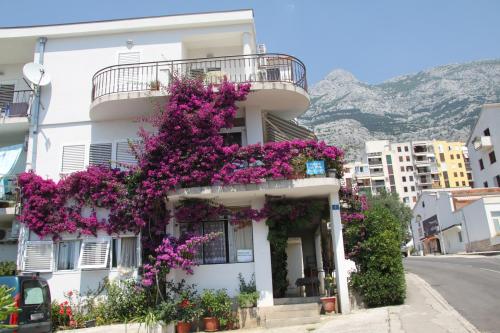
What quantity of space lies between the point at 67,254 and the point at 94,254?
1.20 meters

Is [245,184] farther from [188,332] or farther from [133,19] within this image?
[133,19]

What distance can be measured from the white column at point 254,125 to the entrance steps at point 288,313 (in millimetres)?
5759

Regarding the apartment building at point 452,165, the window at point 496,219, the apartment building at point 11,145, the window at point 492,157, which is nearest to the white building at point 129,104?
the apartment building at point 11,145

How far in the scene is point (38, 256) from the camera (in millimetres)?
14695

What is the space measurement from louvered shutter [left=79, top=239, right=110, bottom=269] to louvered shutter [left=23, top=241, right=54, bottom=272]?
1.21 m

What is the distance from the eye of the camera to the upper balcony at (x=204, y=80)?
14992 millimetres

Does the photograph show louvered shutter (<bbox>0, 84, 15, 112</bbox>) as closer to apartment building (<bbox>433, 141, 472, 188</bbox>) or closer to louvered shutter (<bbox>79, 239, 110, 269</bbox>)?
louvered shutter (<bbox>79, 239, 110, 269</bbox>)

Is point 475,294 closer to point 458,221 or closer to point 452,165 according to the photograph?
point 458,221

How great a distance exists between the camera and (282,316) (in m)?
13.5

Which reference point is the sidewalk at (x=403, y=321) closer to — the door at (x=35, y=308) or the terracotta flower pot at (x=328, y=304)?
the terracotta flower pot at (x=328, y=304)

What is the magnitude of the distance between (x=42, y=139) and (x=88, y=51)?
4.08 meters

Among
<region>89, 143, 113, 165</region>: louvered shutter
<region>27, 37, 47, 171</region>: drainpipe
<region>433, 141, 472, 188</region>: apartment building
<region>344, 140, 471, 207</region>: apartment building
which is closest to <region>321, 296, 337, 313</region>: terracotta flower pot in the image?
<region>89, 143, 113, 165</region>: louvered shutter

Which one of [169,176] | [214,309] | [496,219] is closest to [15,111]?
[169,176]

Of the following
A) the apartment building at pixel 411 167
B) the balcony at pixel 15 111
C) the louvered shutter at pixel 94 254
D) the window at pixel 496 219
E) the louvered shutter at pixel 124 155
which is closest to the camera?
the louvered shutter at pixel 94 254
